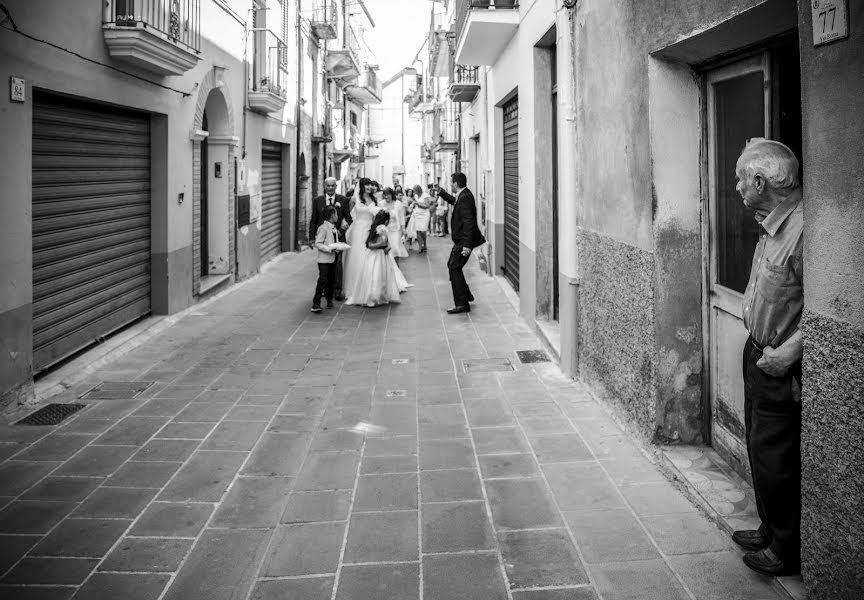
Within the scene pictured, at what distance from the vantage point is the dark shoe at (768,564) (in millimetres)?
3379

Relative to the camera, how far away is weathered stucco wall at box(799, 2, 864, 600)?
8.93ft

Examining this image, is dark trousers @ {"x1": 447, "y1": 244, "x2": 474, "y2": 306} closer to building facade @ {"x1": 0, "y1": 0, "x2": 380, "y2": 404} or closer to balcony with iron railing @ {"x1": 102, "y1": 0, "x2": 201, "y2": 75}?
building facade @ {"x1": 0, "y1": 0, "x2": 380, "y2": 404}

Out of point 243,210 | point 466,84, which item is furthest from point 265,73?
point 466,84

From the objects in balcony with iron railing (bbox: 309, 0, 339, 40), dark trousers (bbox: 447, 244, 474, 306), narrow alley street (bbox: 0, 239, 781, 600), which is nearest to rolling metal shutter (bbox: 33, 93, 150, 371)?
narrow alley street (bbox: 0, 239, 781, 600)

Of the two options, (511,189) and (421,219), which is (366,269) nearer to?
(511,189)

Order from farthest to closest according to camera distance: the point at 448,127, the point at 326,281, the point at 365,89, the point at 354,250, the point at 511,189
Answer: the point at 365,89, the point at 448,127, the point at 511,189, the point at 354,250, the point at 326,281

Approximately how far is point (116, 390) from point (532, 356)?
4.02 m

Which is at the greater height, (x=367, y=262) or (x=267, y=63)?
(x=267, y=63)

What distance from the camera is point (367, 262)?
11.8 meters

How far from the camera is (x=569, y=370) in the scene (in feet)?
23.6

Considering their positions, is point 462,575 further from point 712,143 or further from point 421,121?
point 421,121

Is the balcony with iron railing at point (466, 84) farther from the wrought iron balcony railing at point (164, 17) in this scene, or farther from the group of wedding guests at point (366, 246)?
the wrought iron balcony railing at point (164, 17)

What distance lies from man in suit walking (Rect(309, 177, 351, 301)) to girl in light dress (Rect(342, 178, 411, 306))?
0.23 meters

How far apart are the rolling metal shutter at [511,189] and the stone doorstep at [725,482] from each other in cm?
753
